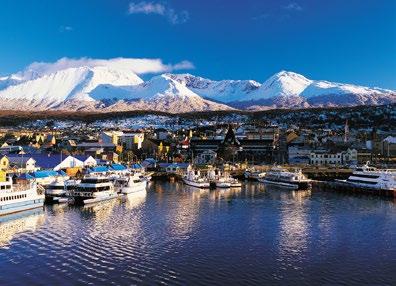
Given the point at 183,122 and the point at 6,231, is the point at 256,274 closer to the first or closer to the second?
the point at 6,231

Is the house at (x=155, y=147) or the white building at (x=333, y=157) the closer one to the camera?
the white building at (x=333, y=157)

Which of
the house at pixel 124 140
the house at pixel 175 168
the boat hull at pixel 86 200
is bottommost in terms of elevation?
the boat hull at pixel 86 200

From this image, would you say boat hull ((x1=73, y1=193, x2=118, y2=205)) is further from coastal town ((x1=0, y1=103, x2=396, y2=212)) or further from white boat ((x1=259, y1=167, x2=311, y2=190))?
white boat ((x1=259, y1=167, x2=311, y2=190))

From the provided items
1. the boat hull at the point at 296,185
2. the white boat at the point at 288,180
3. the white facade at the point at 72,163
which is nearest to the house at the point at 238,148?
the white boat at the point at 288,180

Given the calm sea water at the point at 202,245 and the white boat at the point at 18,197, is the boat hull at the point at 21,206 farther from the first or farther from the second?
the calm sea water at the point at 202,245

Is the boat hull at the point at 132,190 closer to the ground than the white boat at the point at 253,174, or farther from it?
closer to the ground

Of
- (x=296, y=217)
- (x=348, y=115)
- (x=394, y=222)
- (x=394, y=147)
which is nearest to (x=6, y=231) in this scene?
(x=296, y=217)
